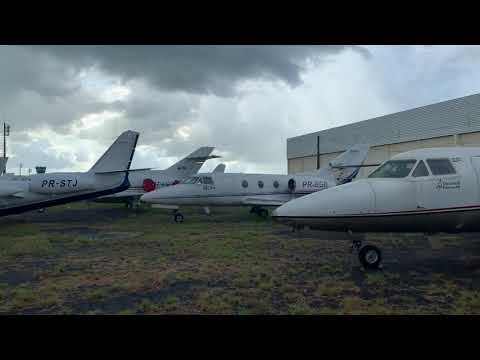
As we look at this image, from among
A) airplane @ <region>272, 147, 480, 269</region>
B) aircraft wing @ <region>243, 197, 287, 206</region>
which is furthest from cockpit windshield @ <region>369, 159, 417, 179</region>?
aircraft wing @ <region>243, 197, 287, 206</region>

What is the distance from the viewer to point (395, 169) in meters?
7.14

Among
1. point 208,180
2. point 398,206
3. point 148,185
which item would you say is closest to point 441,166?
point 398,206

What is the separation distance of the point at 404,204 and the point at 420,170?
2.74 ft

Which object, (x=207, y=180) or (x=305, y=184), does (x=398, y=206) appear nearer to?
(x=207, y=180)

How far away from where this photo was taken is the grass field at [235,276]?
202 inches

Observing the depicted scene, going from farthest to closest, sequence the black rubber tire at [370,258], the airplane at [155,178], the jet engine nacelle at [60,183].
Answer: the airplane at [155,178], the jet engine nacelle at [60,183], the black rubber tire at [370,258]

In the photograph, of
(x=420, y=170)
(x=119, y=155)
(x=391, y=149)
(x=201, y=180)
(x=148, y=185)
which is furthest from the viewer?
(x=391, y=149)

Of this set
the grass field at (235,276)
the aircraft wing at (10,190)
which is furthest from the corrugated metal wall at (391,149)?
the aircraft wing at (10,190)

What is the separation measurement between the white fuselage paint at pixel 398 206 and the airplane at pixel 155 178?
1743cm

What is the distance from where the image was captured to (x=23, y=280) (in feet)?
22.1

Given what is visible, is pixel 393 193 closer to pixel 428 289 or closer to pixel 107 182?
pixel 428 289

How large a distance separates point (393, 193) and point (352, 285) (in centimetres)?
197

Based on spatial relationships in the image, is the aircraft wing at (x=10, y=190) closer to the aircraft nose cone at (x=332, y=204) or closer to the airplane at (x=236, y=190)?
the airplane at (x=236, y=190)
